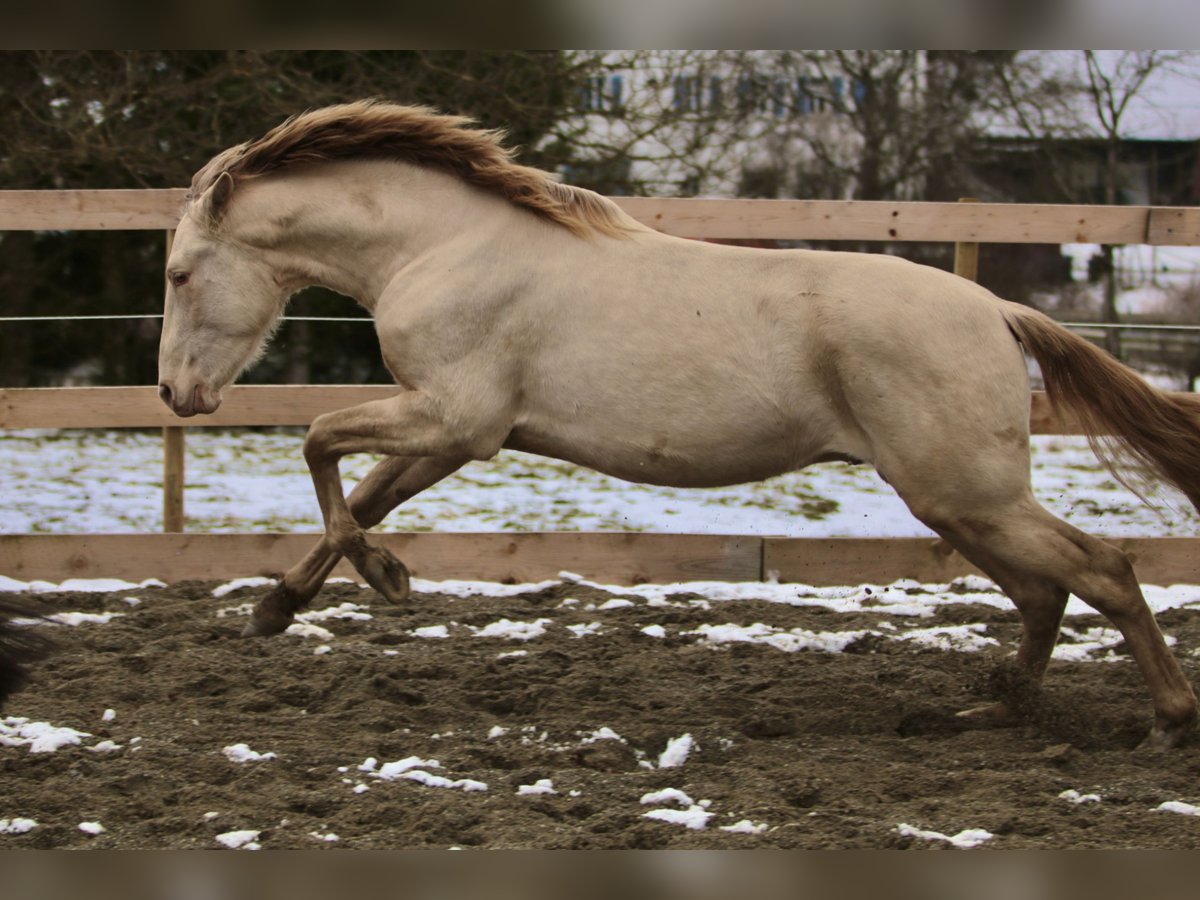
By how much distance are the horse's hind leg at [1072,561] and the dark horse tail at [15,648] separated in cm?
252

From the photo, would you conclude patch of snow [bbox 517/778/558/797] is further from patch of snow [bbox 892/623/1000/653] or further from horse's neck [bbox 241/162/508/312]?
patch of snow [bbox 892/623/1000/653]

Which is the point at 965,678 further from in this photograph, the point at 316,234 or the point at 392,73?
the point at 392,73

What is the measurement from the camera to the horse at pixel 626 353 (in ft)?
12.8

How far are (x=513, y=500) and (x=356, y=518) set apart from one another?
11.9 feet

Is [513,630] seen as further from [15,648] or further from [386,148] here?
[15,648]

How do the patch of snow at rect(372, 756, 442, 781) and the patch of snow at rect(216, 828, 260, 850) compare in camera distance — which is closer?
the patch of snow at rect(216, 828, 260, 850)

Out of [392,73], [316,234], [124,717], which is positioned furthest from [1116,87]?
[124,717]

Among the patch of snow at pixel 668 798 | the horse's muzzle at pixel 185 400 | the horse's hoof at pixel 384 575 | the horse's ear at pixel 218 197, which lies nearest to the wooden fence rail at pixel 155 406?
the horse's muzzle at pixel 185 400

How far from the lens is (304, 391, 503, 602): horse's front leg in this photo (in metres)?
4.14

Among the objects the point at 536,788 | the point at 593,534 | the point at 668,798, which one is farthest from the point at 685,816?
the point at 593,534

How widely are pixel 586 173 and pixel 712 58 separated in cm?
151

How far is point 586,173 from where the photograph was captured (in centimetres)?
1067

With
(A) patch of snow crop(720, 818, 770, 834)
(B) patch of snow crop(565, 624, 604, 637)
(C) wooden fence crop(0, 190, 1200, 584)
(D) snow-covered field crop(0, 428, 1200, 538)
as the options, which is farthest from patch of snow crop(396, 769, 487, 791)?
(D) snow-covered field crop(0, 428, 1200, 538)

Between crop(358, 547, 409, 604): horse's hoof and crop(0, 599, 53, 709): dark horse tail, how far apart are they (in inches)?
42.3
